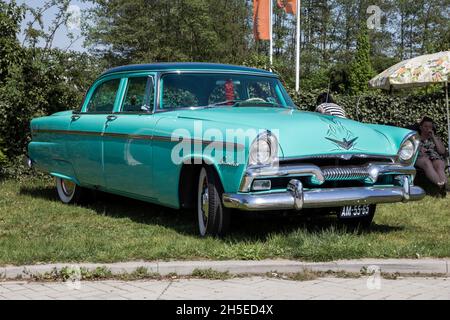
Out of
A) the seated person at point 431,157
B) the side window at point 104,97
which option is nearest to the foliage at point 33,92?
the side window at point 104,97

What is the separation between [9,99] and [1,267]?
6.28 metres

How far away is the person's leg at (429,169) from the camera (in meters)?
9.24

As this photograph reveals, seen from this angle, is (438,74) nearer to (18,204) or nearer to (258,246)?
(258,246)

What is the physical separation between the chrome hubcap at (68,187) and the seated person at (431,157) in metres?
4.96

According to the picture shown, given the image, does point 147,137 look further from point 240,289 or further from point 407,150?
point 407,150

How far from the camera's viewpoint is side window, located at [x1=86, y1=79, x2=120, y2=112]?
762 centimetres

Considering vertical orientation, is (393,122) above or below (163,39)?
below

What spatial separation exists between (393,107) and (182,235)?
24.3 ft

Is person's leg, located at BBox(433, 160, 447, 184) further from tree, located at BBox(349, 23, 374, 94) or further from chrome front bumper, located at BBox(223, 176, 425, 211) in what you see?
tree, located at BBox(349, 23, 374, 94)

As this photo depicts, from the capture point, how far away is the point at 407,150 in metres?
6.23

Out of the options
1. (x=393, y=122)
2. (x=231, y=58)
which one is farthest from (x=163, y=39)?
(x=393, y=122)

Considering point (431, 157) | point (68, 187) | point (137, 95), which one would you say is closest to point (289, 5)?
point (431, 157)

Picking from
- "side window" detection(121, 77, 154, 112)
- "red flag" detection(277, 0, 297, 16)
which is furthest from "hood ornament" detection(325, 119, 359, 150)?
"red flag" detection(277, 0, 297, 16)

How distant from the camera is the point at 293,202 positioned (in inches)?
214
